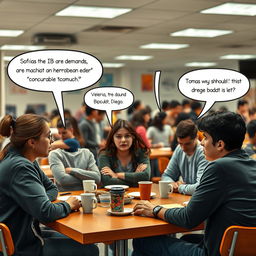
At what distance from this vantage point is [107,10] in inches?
272

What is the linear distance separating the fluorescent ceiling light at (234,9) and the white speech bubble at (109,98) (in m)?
3.02

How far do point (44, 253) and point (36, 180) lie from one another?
1.36 ft

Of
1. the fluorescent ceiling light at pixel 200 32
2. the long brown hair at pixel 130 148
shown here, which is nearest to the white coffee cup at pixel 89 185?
the long brown hair at pixel 130 148

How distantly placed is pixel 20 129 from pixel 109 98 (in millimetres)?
1484

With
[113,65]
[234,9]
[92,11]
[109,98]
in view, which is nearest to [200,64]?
[113,65]

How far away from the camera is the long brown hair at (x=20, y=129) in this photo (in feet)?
9.02

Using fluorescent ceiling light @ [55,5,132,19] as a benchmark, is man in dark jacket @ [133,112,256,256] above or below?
below

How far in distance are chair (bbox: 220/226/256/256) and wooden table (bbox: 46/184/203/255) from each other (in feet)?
1.04

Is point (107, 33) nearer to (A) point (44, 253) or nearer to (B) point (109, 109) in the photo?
(B) point (109, 109)

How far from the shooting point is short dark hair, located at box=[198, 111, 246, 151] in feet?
8.07

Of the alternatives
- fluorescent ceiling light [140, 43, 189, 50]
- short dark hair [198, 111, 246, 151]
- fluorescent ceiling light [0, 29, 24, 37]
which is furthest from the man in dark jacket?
fluorescent ceiling light [140, 43, 189, 50]

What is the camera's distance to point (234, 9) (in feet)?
22.7

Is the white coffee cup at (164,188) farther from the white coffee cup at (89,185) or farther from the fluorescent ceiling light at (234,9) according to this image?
the fluorescent ceiling light at (234,9)

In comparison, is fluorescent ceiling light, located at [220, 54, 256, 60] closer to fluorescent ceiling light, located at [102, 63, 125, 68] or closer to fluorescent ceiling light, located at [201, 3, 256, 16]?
fluorescent ceiling light, located at [102, 63, 125, 68]
